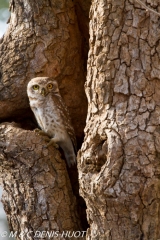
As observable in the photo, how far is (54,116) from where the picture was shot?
3848 mm

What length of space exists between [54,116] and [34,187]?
2.09ft

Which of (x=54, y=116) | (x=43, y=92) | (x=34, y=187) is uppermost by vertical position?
(x=43, y=92)

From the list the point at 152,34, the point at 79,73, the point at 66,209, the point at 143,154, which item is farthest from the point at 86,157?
the point at 79,73

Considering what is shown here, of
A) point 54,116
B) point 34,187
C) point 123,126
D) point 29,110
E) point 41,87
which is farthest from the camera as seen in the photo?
point 29,110

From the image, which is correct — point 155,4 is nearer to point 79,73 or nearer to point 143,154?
point 143,154

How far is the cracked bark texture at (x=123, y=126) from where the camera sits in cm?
285

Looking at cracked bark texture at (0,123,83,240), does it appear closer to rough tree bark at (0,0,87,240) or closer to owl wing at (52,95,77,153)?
rough tree bark at (0,0,87,240)

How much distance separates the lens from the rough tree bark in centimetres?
339

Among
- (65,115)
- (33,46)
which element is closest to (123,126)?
(65,115)

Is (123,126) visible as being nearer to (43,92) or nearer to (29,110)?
(43,92)

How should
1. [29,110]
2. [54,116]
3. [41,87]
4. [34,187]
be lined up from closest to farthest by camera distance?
[34,187] → [41,87] → [54,116] → [29,110]

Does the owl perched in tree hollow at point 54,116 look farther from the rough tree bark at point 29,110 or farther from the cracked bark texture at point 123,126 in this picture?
the cracked bark texture at point 123,126

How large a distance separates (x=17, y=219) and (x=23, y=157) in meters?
0.39

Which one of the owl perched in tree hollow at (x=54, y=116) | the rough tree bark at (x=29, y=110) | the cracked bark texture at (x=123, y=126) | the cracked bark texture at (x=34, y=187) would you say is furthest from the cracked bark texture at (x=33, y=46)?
the cracked bark texture at (x=123, y=126)
